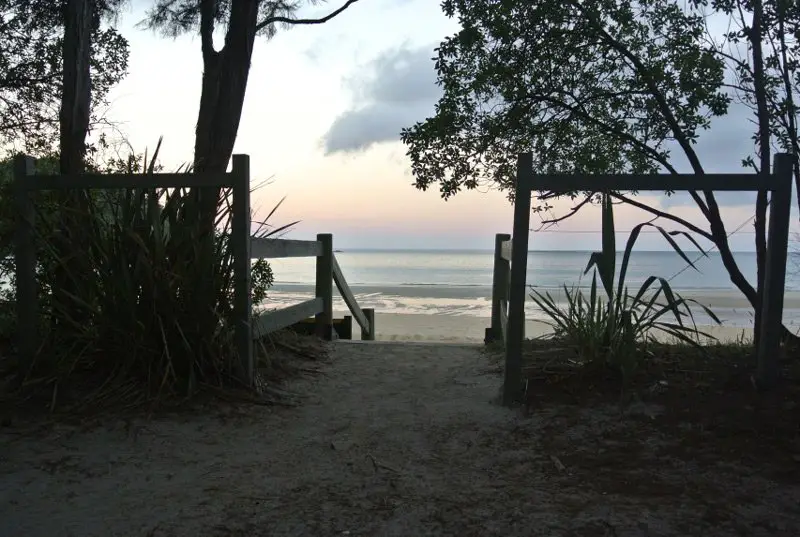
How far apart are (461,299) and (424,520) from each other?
21435mm

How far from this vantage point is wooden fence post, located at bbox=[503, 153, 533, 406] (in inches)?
173

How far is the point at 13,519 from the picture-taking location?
2.77 m

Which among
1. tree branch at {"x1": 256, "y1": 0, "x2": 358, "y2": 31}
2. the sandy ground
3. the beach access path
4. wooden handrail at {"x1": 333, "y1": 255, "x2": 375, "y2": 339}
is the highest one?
tree branch at {"x1": 256, "y1": 0, "x2": 358, "y2": 31}

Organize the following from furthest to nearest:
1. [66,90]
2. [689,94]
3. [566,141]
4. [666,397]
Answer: [566,141] < [689,94] < [66,90] < [666,397]

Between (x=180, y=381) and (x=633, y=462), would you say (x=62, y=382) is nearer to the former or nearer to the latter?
(x=180, y=381)

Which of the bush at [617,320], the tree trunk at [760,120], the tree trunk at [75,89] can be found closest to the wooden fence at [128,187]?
the tree trunk at [75,89]

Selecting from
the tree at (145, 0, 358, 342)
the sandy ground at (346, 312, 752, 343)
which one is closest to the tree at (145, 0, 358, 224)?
the tree at (145, 0, 358, 342)

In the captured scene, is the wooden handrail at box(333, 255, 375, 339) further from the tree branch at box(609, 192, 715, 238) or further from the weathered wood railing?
the tree branch at box(609, 192, 715, 238)

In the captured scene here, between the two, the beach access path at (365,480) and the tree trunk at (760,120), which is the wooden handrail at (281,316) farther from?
the tree trunk at (760,120)

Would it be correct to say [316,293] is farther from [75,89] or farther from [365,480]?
[365,480]

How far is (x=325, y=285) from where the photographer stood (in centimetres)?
735

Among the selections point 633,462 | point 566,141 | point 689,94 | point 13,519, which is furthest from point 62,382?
point 689,94

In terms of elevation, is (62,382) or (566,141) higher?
(566,141)

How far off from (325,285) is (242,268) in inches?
106
